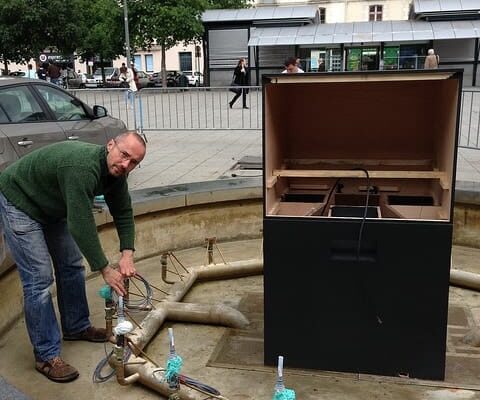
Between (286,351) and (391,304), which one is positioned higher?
(391,304)

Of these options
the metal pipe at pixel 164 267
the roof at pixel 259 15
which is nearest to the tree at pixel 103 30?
the roof at pixel 259 15

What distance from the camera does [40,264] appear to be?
11.2 feet

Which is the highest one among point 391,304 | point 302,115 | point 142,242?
point 302,115

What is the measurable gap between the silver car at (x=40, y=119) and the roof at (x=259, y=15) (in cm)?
2305

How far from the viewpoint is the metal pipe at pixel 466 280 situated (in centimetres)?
486

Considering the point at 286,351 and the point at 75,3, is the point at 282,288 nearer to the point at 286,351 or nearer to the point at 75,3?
the point at 286,351

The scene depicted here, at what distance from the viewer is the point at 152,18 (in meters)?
29.4

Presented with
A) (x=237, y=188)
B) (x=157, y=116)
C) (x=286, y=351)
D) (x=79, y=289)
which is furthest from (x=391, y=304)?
(x=157, y=116)

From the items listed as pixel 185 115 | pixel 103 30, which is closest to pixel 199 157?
pixel 185 115

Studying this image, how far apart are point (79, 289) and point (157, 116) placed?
1248cm

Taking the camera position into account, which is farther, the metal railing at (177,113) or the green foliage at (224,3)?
the green foliage at (224,3)

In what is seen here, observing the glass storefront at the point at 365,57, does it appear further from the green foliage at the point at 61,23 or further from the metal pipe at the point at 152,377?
the metal pipe at the point at 152,377

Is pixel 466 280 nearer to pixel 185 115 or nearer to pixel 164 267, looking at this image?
pixel 164 267

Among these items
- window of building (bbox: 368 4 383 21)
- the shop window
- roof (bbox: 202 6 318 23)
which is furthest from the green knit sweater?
window of building (bbox: 368 4 383 21)
